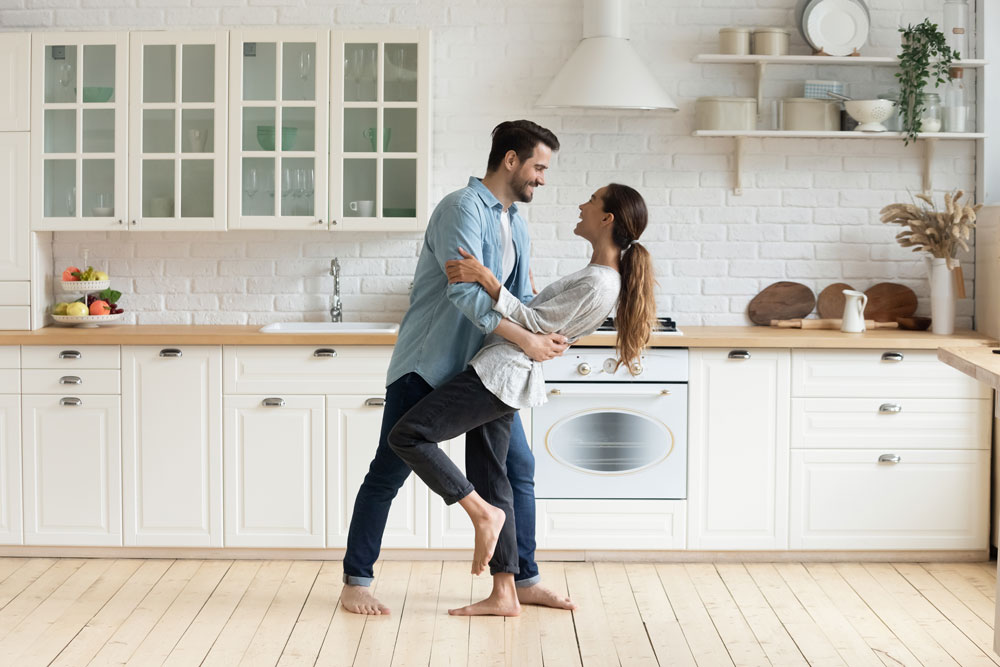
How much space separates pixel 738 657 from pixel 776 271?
1.90m

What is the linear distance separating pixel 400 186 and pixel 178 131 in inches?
34.0

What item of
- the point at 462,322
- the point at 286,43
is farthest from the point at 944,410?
the point at 286,43

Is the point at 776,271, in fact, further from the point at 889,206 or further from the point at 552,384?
the point at 552,384

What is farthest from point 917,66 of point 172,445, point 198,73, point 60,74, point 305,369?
point 60,74

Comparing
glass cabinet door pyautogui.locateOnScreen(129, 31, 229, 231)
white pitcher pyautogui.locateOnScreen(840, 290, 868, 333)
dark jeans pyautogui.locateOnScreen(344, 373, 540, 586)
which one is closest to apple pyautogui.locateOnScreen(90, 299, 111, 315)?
glass cabinet door pyautogui.locateOnScreen(129, 31, 229, 231)

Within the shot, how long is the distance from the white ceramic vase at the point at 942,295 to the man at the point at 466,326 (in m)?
1.76

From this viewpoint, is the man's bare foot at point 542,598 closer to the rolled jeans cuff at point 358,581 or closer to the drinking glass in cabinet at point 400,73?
the rolled jeans cuff at point 358,581

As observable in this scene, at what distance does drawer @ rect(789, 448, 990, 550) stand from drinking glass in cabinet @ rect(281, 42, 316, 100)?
2.25 meters

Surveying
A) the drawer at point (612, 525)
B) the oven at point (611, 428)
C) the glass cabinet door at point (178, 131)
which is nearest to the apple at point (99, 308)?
the glass cabinet door at point (178, 131)

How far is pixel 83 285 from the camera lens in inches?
169

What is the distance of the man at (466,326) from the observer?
304cm

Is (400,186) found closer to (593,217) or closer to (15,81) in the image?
(593,217)

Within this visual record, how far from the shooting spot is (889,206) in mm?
4293

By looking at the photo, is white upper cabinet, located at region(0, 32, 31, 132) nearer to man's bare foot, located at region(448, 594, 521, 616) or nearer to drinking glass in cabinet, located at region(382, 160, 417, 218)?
drinking glass in cabinet, located at region(382, 160, 417, 218)
